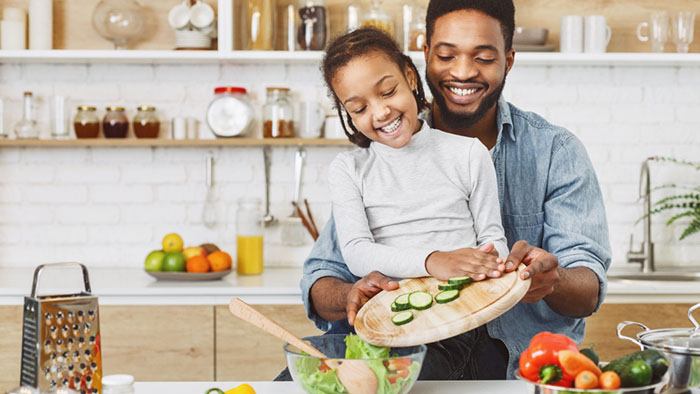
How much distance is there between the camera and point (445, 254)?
1562mm

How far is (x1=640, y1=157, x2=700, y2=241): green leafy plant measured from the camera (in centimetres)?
336

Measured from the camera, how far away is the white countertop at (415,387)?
1.47 m

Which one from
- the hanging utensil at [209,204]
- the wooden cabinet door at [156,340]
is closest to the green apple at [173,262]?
the wooden cabinet door at [156,340]

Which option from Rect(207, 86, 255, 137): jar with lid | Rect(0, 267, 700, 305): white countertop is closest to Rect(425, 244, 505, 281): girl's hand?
Rect(0, 267, 700, 305): white countertop

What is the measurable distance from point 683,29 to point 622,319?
132 cm

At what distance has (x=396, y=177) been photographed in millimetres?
1847

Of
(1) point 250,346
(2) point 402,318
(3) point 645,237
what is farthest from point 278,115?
(2) point 402,318

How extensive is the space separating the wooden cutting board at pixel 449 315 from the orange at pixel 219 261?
175cm

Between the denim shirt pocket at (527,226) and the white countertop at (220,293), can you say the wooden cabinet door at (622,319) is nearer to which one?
the white countertop at (220,293)

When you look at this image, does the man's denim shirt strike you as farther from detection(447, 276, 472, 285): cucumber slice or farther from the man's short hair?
detection(447, 276, 472, 285): cucumber slice

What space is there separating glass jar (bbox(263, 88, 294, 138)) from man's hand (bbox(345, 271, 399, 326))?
1851 millimetres

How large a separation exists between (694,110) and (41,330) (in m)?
3.16

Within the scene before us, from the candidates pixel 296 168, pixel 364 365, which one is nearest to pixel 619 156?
pixel 296 168

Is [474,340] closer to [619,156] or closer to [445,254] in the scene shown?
[445,254]
